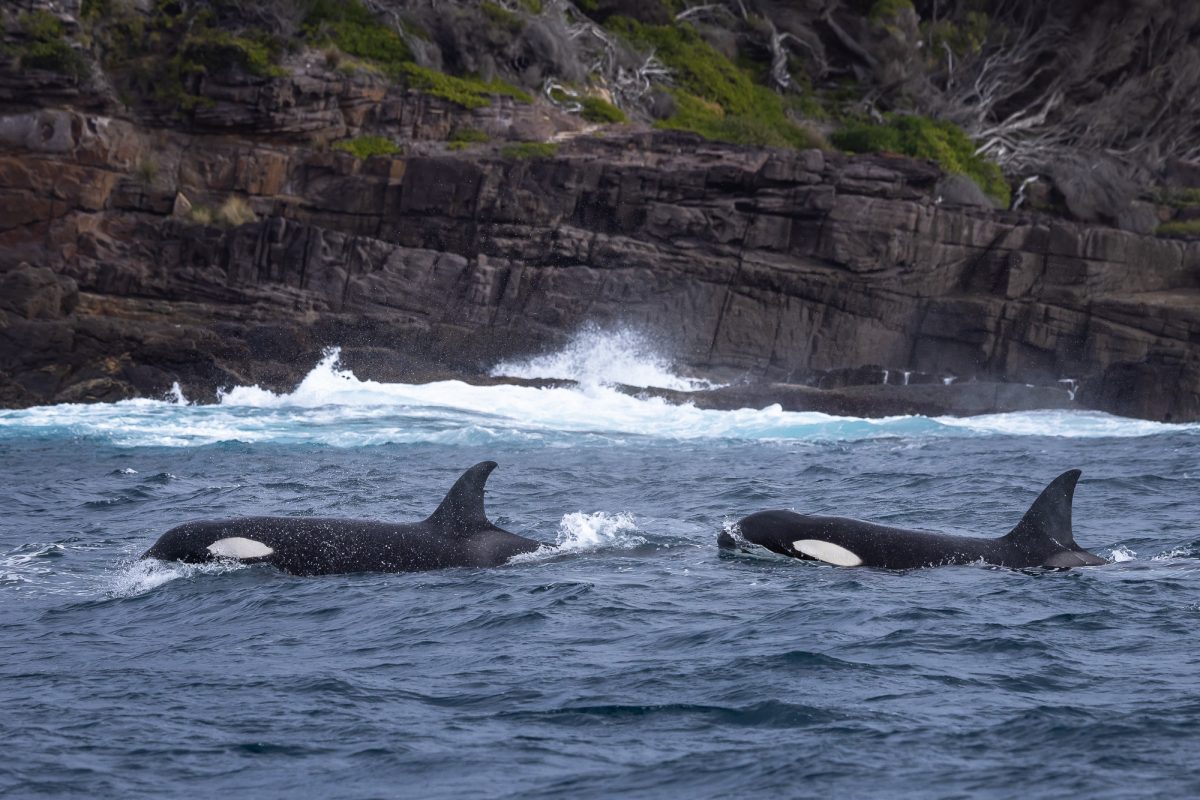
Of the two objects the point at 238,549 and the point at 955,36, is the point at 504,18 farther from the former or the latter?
the point at 238,549

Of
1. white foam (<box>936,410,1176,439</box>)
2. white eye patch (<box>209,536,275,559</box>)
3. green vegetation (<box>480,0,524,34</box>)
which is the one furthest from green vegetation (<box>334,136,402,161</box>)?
white eye patch (<box>209,536,275,559</box>)

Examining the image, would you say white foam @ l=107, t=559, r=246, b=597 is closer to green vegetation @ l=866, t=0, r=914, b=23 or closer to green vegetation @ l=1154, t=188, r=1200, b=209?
green vegetation @ l=1154, t=188, r=1200, b=209

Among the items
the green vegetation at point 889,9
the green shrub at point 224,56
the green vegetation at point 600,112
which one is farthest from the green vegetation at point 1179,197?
the green shrub at point 224,56

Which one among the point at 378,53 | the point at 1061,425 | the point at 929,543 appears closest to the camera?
the point at 929,543

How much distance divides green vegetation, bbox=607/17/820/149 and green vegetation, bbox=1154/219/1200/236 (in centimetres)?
1041

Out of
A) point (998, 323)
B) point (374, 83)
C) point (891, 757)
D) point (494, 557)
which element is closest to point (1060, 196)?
point (998, 323)

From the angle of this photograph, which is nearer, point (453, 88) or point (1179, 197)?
point (453, 88)

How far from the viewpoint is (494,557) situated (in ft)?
38.2

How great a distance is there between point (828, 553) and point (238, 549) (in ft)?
16.1

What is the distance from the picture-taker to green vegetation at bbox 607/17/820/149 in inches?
1670

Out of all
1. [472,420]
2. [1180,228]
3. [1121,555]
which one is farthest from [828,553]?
[1180,228]

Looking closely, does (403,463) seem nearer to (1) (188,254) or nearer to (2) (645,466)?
(2) (645,466)

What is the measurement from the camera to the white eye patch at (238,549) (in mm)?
11242

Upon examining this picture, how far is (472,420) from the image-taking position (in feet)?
83.8
